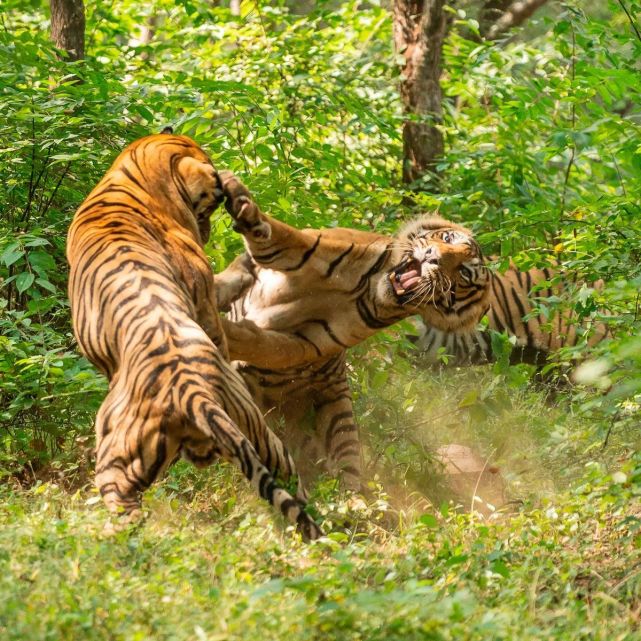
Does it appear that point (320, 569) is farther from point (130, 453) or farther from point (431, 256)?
point (431, 256)

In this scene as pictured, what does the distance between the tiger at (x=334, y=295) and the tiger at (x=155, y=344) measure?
0.53 metres

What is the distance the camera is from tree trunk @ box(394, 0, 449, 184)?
842 centimetres

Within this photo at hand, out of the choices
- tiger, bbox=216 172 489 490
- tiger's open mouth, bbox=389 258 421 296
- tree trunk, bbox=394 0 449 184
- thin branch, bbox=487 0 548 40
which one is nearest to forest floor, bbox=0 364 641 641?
tiger, bbox=216 172 489 490

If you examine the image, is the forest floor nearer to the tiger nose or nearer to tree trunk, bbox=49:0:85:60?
the tiger nose

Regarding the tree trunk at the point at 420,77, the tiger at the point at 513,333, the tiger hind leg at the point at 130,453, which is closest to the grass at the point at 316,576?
the tiger hind leg at the point at 130,453

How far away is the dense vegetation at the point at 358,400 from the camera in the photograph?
3.13 meters

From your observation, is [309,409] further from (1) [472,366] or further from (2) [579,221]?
(1) [472,366]

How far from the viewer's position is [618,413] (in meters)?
4.97

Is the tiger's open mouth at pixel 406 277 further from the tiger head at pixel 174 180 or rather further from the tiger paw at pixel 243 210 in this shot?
the tiger head at pixel 174 180

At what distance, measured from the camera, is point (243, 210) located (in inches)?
193

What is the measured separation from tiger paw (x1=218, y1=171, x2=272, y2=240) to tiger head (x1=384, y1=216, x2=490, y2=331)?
68cm

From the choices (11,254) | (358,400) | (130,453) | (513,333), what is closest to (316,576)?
(130,453)

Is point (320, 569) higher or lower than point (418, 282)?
lower

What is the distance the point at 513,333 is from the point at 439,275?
290cm
